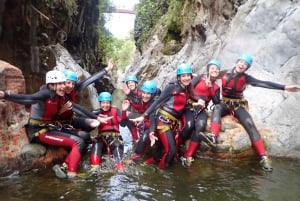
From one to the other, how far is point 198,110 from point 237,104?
97cm

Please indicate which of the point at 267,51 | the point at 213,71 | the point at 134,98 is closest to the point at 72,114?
the point at 134,98

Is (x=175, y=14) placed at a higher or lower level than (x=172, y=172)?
higher

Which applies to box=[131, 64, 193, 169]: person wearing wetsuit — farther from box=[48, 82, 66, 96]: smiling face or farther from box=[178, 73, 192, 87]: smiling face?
box=[48, 82, 66, 96]: smiling face

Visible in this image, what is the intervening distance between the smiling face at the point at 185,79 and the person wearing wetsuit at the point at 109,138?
46.9 inches

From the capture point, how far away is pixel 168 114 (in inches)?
277

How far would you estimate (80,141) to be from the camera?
6.45 m

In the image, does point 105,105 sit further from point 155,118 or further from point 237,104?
point 237,104

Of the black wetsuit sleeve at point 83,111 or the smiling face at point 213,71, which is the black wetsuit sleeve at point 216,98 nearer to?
the smiling face at point 213,71

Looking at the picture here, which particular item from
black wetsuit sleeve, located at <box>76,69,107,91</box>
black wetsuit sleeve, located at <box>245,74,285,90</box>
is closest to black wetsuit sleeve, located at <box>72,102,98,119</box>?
black wetsuit sleeve, located at <box>76,69,107,91</box>

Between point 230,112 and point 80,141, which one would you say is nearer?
point 80,141

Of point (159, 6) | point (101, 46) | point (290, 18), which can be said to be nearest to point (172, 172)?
point (290, 18)

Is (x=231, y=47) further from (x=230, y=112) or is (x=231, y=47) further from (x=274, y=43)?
(x=230, y=112)

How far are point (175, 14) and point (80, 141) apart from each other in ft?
49.0

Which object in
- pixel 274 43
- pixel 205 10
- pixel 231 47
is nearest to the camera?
pixel 274 43
